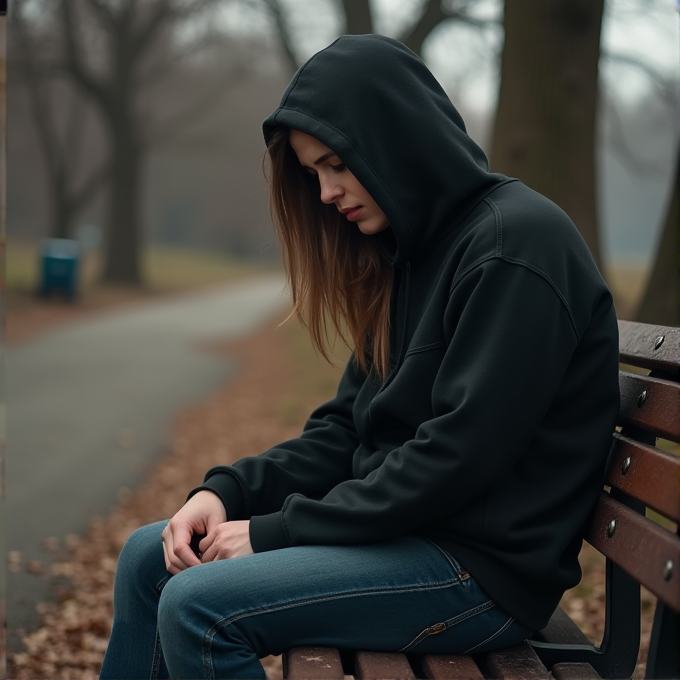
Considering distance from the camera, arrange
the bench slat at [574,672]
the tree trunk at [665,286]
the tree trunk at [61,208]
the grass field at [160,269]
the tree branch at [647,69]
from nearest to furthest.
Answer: the bench slat at [574,672], the tree trunk at [665,286], the tree branch at [647,69], the grass field at [160,269], the tree trunk at [61,208]

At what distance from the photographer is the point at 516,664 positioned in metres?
2.14

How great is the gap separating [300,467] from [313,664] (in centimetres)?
74

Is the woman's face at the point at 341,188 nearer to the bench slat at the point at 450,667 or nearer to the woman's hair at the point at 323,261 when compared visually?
the woman's hair at the point at 323,261

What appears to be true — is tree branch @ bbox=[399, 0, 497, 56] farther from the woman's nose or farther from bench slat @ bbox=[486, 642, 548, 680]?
bench slat @ bbox=[486, 642, 548, 680]

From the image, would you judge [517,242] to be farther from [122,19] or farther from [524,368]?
[122,19]

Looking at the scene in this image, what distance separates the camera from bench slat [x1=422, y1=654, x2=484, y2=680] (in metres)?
2.04

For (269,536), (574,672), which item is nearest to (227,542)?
(269,536)

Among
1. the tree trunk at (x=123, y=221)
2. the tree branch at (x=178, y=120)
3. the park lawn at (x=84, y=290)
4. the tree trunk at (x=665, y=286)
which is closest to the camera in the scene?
the tree trunk at (x=665, y=286)

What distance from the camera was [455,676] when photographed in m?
2.04

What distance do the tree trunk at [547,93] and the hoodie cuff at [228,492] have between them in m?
4.45

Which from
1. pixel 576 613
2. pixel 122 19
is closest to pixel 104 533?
pixel 576 613

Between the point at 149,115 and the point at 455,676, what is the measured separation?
97.8 ft

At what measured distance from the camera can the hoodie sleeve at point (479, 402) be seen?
6.61ft

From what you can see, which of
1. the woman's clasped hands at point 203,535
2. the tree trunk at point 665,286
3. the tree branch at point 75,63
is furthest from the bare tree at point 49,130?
the woman's clasped hands at point 203,535
